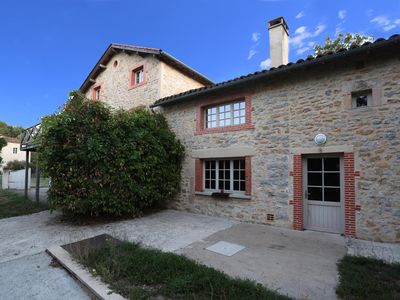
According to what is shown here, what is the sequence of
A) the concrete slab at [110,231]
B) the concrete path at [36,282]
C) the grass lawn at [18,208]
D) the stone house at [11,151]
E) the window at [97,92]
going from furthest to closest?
the stone house at [11,151] < the window at [97,92] < the grass lawn at [18,208] < the concrete slab at [110,231] < the concrete path at [36,282]

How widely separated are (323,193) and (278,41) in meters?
5.62

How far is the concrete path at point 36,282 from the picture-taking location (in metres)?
3.08

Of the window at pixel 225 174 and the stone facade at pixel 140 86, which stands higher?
the stone facade at pixel 140 86

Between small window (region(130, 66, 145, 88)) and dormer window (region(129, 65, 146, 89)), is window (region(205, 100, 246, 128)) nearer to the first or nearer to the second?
dormer window (region(129, 65, 146, 89))

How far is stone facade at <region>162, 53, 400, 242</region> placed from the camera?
504 cm

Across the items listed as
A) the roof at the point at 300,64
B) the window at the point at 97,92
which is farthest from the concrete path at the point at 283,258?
the window at the point at 97,92

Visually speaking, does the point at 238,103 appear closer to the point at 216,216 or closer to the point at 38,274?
the point at 216,216

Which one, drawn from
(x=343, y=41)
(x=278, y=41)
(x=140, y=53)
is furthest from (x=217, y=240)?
(x=343, y=41)

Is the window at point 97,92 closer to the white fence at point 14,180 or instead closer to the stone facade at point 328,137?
the stone facade at point 328,137

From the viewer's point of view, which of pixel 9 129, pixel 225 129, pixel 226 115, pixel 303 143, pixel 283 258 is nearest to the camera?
pixel 283 258

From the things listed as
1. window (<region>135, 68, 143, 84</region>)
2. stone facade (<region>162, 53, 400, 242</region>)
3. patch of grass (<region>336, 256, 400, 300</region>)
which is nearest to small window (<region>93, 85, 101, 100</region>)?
window (<region>135, 68, 143, 84</region>)

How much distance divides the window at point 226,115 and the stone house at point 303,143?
0.11 feet

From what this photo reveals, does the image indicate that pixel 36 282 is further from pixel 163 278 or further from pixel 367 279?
pixel 367 279

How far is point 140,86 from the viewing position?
11.1m
